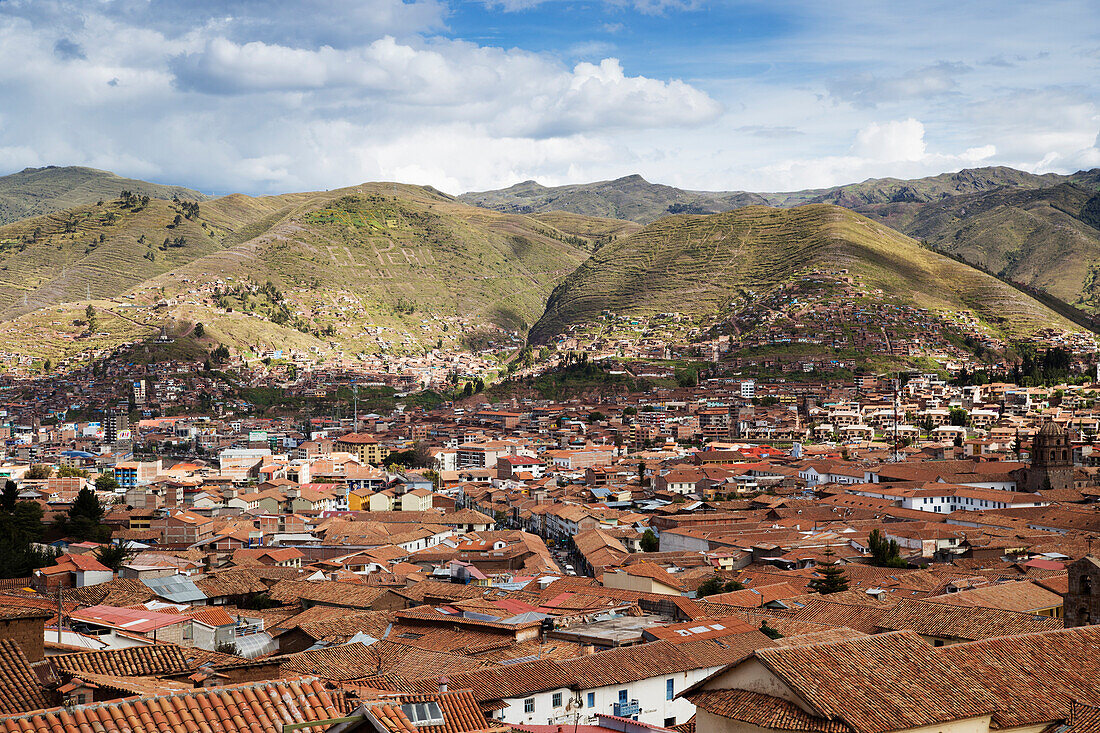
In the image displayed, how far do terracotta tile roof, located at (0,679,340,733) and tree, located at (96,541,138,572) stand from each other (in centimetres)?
2683

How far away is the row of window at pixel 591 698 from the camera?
14.4m

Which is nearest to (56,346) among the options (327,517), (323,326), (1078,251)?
(323,326)

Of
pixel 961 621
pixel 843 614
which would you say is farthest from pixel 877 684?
pixel 843 614

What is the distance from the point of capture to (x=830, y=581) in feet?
95.5

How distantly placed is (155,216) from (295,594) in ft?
496

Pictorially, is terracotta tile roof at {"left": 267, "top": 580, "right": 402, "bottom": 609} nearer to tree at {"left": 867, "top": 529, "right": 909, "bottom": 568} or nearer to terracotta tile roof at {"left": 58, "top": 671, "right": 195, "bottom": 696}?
terracotta tile roof at {"left": 58, "top": 671, "right": 195, "bottom": 696}

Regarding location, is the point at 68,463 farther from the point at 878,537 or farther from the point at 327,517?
the point at 878,537

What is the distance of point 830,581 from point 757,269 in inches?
3856

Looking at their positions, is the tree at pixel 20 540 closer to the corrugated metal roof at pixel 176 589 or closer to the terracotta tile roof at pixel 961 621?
the corrugated metal roof at pixel 176 589

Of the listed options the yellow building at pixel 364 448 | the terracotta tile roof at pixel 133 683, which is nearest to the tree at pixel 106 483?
the yellow building at pixel 364 448

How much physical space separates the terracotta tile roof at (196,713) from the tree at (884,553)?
30291 mm

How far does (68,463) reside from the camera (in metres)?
68.8

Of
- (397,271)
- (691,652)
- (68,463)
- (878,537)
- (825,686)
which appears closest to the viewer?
(825,686)

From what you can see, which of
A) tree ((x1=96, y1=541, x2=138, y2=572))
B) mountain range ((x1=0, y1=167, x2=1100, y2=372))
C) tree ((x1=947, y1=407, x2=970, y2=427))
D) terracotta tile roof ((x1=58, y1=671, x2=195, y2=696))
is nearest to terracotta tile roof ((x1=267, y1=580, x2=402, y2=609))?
tree ((x1=96, y1=541, x2=138, y2=572))
